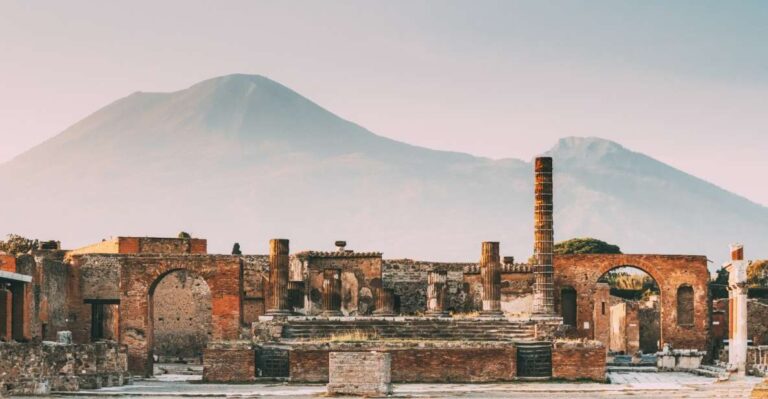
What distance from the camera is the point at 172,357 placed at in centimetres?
5984

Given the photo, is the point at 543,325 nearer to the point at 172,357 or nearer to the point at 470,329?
the point at 470,329

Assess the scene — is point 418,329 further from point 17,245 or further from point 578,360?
point 17,245

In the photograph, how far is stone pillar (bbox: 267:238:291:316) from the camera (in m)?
52.0

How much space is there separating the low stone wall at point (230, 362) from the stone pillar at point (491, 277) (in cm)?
1081

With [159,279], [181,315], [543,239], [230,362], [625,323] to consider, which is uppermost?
[543,239]

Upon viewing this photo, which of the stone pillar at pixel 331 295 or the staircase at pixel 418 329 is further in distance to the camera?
the stone pillar at pixel 331 295

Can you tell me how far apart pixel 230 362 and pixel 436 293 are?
11234mm

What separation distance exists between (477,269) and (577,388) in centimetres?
2010

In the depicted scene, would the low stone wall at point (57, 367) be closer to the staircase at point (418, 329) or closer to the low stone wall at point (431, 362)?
the low stone wall at point (431, 362)

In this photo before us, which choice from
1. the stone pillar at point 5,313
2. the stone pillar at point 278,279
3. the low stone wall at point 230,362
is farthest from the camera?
the stone pillar at point 278,279

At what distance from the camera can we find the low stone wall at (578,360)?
43.7m

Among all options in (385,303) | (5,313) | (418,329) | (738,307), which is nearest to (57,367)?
(5,313)

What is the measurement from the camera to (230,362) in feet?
144

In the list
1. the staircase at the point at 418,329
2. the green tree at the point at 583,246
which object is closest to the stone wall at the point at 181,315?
the staircase at the point at 418,329
